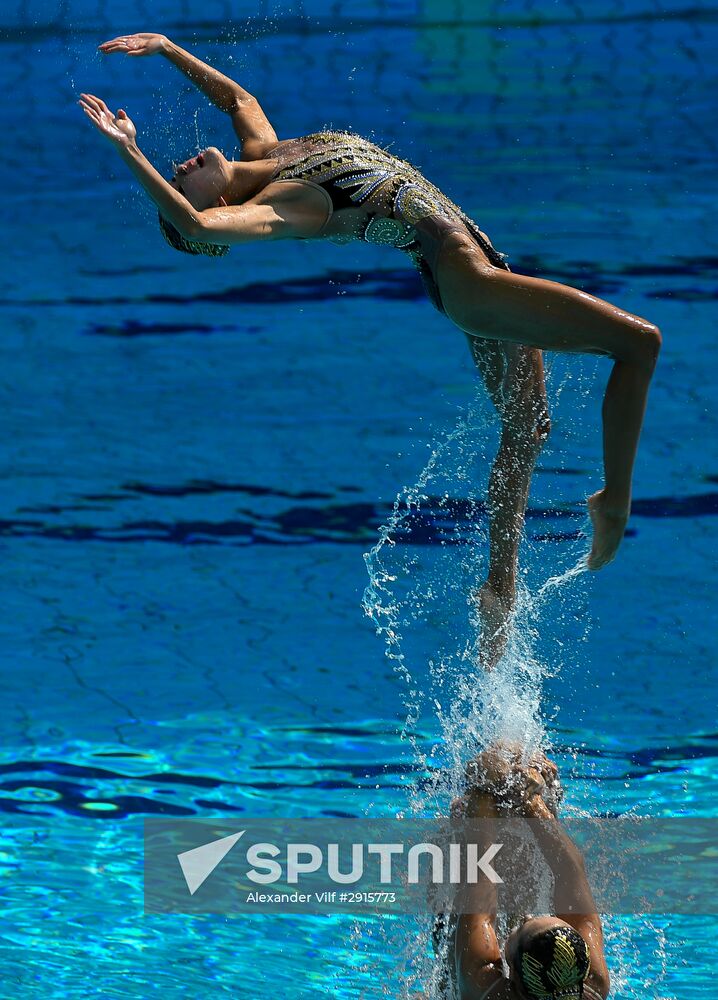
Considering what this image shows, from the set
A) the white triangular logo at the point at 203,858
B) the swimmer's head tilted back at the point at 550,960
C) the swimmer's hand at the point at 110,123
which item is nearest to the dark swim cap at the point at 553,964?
the swimmer's head tilted back at the point at 550,960

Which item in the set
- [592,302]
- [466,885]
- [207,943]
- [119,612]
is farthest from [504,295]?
[119,612]

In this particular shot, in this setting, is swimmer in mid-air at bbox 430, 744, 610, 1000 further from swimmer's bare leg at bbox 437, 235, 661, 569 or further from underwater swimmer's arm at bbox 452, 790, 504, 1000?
swimmer's bare leg at bbox 437, 235, 661, 569

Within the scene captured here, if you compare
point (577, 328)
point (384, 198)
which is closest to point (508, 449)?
point (577, 328)

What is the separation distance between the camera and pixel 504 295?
3738 millimetres

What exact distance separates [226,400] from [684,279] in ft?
8.42

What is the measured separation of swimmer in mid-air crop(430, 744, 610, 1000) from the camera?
2965mm

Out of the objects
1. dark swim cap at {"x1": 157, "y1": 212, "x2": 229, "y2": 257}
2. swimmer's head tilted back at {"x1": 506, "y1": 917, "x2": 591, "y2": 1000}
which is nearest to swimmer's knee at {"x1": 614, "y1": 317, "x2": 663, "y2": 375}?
dark swim cap at {"x1": 157, "y1": 212, "x2": 229, "y2": 257}

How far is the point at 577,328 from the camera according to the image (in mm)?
3691

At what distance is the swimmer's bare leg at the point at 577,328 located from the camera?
3686mm

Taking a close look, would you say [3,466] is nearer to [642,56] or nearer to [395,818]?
[395,818]

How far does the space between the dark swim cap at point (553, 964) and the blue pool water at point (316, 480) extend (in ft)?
5.40

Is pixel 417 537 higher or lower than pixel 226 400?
Answer: lower

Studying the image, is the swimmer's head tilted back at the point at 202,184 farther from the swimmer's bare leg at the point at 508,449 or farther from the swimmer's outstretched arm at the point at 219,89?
the swimmer's bare leg at the point at 508,449

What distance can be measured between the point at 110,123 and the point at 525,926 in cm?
223
